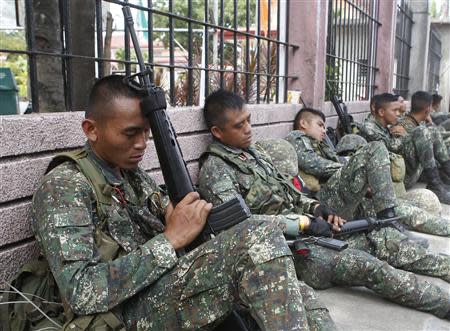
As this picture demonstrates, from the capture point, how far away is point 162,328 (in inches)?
69.4

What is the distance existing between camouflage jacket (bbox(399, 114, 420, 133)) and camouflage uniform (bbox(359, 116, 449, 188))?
1.26 feet

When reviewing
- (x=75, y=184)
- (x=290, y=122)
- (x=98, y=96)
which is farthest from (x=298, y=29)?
(x=75, y=184)

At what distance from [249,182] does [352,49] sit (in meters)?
5.36

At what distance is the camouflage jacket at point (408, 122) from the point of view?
6000 mm

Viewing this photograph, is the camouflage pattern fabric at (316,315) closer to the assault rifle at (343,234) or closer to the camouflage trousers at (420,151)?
the assault rifle at (343,234)

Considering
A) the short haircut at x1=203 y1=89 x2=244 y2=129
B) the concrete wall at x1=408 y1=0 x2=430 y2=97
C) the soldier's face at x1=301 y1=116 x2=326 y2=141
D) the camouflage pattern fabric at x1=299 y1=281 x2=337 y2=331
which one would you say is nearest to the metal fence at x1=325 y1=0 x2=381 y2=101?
the soldier's face at x1=301 y1=116 x2=326 y2=141

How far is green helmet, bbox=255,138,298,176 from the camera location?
370cm

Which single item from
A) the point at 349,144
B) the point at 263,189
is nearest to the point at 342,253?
the point at 263,189

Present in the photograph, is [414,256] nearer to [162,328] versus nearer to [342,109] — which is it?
[162,328]

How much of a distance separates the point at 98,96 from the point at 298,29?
145 inches

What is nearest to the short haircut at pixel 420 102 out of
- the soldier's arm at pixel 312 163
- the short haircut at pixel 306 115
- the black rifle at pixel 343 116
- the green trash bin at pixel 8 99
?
the black rifle at pixel 343 116

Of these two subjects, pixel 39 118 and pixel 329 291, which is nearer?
pixel 39 118

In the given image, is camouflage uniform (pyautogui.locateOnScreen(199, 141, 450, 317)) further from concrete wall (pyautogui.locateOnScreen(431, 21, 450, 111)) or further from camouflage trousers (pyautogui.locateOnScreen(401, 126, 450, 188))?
concrete wall (pyautogui.locateOnScreen(431, 21, 450, 111))

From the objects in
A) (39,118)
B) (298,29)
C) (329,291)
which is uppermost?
(298,29)
